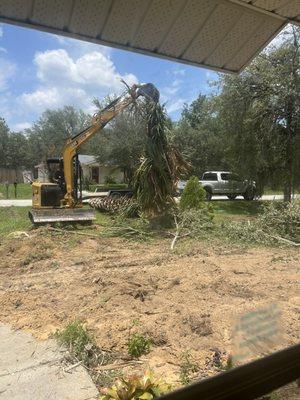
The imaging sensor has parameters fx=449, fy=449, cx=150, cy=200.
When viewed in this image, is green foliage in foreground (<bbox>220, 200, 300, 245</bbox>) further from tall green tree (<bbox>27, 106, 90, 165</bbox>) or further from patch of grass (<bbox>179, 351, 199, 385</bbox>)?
tall green tree (<bbox>27, 106, 90, 165</bbox>)

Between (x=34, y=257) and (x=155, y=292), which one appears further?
(x=34, y=257)

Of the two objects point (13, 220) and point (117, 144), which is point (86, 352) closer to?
point (13, 220)

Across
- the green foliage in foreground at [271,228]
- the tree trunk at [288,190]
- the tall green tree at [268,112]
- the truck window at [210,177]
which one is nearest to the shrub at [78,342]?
the green foliage in foreground at [271,228]

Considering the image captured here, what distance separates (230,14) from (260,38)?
0.40m

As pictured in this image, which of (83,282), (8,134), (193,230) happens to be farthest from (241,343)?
(8,134)

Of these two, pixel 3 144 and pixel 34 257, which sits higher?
pixel 3 144

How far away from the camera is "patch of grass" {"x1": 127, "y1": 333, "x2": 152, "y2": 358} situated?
4.77 metres

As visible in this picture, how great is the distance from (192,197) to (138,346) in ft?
38.0

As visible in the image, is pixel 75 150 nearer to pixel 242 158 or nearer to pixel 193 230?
pixel 193 230

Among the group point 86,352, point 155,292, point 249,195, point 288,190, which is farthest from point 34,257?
point 249,195

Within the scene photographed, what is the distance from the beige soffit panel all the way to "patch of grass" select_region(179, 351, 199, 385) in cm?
272

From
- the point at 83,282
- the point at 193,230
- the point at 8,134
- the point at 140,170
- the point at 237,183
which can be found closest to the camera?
the point at 83,282

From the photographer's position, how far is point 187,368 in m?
4.32

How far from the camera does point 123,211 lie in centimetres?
1645
